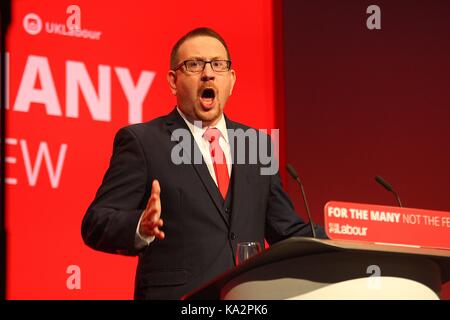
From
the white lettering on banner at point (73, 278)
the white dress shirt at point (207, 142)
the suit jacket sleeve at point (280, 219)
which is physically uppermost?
the white dress shirt at point (207, 142)

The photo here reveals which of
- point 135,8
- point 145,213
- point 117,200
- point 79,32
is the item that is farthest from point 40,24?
point 145,213

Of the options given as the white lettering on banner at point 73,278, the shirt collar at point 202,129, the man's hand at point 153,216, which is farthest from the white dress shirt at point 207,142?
the white lettering on banner at point 73,278

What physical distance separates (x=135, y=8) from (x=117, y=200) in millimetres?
1700

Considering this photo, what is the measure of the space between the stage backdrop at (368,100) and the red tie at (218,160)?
6.02 feet

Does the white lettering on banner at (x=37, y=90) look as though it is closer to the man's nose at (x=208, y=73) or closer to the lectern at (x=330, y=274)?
the man's nose at (x=208, y=73)

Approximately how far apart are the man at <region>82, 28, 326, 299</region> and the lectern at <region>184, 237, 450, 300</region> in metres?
0.59

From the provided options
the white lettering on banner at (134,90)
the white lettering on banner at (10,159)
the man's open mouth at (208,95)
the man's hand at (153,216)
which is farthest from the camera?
the white lettering on banner at (134,90)

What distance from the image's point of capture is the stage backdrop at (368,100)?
5.13 m

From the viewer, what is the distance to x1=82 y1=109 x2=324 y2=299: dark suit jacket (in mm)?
2949

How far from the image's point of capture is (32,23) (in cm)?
402

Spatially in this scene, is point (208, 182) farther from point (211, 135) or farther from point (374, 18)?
point (374, 18)

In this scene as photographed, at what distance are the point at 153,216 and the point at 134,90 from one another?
2.00m

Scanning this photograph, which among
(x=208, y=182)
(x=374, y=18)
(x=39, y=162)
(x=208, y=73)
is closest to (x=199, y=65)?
(x=208, y=73)

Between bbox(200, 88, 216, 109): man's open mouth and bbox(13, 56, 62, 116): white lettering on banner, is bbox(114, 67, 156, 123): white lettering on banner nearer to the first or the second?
bbox(13, 56, 62, 116): white lettering on banner
